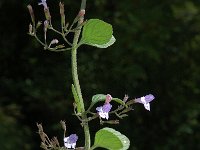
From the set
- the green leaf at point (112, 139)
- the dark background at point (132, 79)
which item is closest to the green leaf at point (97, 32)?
the green leaf at point (112, 139)

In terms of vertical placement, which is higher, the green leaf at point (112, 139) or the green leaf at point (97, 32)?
the green leaf at point (97, 32)

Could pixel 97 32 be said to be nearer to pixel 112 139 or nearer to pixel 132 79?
pixel 112 139

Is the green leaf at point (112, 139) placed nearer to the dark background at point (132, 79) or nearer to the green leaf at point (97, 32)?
the green leaf at point (97, 32)

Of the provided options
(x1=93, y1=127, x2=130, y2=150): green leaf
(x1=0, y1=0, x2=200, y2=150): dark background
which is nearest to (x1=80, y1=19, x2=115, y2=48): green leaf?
(x1=93, y1=127, x2=130, y2=150): green leaf

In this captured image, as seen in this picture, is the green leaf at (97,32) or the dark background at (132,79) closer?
the green leaf at (97,32)

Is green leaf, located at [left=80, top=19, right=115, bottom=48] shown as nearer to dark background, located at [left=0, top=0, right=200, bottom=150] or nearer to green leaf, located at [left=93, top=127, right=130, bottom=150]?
green leaf, located at [left=93, top=127, right=130, bottom=150]

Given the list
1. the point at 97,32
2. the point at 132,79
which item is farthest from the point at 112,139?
the point at 132,79
